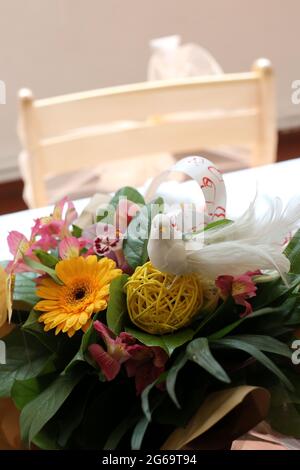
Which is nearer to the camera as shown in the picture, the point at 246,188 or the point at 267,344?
the point at 267,344

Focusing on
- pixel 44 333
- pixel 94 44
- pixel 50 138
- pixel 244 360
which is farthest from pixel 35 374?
Answer: pixel 94 44

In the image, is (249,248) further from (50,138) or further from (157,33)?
(157,33)

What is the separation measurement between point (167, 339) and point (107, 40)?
2070mm

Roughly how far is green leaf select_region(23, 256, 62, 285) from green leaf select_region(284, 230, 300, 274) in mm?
197

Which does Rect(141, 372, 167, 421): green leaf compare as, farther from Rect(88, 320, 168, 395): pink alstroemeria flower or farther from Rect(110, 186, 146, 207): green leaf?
Rect(110, 186, 146, 207): green leaf

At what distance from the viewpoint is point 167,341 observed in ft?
1.58

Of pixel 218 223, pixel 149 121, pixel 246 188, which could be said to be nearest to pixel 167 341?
pixel 218 223

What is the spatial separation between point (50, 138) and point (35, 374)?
75cm

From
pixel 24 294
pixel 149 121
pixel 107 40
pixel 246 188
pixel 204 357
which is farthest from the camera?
pixel 107 40

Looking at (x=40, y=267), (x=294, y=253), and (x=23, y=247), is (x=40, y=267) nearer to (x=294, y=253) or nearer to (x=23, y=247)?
(x=23, y=247)

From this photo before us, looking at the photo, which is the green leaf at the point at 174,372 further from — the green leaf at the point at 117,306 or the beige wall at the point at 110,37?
the beige wall at the point at 110,37

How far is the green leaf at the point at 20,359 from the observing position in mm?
513

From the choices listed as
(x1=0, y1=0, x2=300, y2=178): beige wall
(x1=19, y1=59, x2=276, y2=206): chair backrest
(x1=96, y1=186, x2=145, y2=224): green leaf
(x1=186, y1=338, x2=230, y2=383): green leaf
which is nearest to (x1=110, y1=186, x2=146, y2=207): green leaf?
(x1=96, y1=186, x2=145, y2=224): green leaf

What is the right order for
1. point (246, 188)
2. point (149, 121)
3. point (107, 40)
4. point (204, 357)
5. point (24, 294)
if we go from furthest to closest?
point (107, 40)
point (149, 121)
point (246, 188)
point (24, 294)
point (204, 357)
